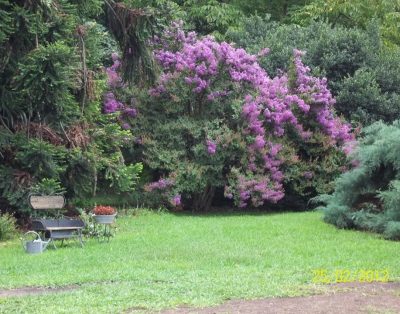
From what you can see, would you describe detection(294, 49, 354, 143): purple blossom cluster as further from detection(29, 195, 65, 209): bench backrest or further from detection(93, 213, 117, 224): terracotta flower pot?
detection(29, 195, 65, 209): bench backrest

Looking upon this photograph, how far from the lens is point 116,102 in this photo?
17922 millimetres

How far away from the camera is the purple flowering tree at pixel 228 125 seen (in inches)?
676

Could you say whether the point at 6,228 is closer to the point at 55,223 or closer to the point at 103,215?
the point at 55,223

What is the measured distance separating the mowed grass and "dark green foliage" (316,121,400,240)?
44 centimetres

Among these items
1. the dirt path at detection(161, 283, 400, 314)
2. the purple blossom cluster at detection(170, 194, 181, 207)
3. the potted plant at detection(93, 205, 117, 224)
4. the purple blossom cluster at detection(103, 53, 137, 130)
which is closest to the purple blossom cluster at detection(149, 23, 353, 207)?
the purple blossom cluster at detection(103, 53, 137, 130)

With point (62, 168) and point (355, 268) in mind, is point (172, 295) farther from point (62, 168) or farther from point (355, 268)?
point (62, 168)

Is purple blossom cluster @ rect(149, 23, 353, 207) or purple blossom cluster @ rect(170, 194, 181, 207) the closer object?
purple blossom cluster @ rect(170, 194, 181, 207)

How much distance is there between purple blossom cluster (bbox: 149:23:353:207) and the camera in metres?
17.2

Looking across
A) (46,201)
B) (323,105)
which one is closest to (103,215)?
(46,201)

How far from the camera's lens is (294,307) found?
21.7 feet

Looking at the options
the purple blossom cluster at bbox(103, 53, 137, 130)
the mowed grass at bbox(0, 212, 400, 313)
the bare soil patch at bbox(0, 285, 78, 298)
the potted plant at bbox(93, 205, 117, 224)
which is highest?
the purple blossom cluster at bbox(103, 53, 137, 130)

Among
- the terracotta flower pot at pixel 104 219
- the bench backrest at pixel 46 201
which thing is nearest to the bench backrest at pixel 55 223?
the terracotta flower pot at pixel 104 219

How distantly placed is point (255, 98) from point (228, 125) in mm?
1065

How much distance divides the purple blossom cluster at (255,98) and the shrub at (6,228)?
581cm
